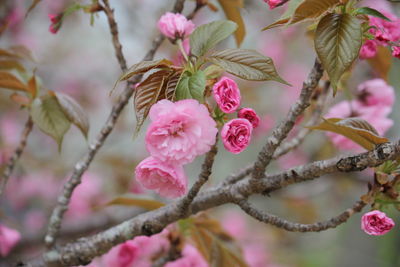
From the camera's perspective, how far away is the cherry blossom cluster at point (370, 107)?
1044mm

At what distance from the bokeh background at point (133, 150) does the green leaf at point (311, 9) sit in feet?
3.17

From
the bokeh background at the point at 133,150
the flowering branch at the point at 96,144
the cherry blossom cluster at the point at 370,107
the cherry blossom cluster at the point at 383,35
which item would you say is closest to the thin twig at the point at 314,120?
the cherry blossom cluster at the point at 370,107

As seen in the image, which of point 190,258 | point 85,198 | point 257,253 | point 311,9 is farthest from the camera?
point 257,253

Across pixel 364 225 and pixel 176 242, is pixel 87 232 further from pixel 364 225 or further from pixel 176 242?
pixel 364 225

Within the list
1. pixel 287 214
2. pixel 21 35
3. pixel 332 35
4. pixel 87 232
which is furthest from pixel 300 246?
pixel 332 35

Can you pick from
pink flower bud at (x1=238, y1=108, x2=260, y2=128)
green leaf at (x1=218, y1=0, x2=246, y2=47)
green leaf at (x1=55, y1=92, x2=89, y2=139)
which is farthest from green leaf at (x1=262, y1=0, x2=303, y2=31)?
green leaf at (x1=55, y1=92, x2=89, y2=139)

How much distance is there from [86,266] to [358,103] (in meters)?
0.69

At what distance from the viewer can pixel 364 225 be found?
2.25 feet

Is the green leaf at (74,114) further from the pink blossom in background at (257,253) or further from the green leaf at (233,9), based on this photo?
the pink blossom in background at (257,253)

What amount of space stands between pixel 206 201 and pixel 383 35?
0.39 m

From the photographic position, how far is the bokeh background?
85.8 inches

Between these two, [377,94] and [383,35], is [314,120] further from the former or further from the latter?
[383,35]

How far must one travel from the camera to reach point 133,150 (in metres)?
3.22

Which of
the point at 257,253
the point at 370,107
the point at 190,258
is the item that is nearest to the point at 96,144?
the point at 190,258
